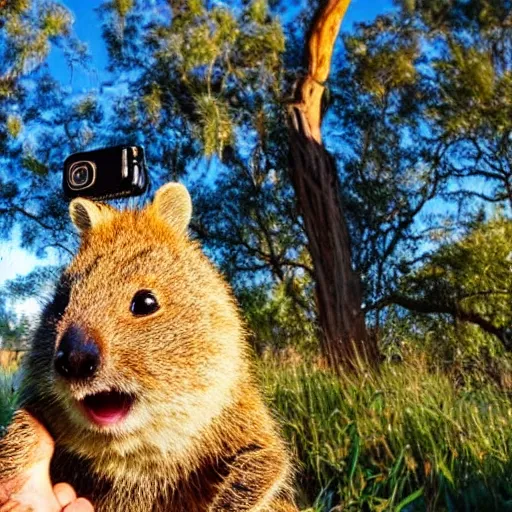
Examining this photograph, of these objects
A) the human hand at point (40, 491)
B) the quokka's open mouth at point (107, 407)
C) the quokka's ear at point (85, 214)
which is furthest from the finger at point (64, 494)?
the quokka's ear at point (85, 214)

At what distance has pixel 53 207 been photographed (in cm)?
1090

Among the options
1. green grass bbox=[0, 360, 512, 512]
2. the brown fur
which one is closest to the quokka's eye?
the brown fur

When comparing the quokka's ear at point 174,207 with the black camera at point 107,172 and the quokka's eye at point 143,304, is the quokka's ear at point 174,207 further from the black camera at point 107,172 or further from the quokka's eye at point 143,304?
the quokka's eye at point 143,304

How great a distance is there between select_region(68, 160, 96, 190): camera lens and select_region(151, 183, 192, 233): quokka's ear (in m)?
0.20

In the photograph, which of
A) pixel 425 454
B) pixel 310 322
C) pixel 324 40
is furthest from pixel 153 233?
pixel 310 322

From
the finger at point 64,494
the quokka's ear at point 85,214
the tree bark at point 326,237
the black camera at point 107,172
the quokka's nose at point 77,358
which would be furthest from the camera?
the tree bark at point 326,237

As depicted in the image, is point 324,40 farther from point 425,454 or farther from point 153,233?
point 153,233

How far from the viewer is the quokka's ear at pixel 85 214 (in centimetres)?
145

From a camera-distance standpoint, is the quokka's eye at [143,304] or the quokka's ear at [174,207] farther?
the quokka's ear at [174,207]

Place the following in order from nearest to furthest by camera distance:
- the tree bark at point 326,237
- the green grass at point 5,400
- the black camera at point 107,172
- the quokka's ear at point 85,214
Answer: the black camera at point 107,172
the quokka's ear at point 85,214
the green grass at point 5,400
the tree bark at point 326,237

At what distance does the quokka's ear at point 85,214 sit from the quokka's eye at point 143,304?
11.3 inches

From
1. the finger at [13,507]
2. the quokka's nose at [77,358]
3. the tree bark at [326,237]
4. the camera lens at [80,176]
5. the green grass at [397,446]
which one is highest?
the tree bark at [326,237]

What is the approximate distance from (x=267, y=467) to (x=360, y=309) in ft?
18.3

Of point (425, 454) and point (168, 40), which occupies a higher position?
point (168, 40)
